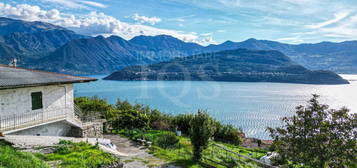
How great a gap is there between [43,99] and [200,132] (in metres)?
9.61

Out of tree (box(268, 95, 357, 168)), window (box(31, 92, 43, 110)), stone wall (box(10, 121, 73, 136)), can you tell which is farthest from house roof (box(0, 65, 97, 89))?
tree (box(268, 95, 357, 168))

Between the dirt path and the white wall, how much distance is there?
14.0ft

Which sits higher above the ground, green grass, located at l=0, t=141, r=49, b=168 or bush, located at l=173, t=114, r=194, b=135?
green grass, located at l=0, t=141, r=49, b=168

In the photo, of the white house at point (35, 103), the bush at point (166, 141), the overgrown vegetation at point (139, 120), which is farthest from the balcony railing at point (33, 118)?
the bush at point (166, 141)

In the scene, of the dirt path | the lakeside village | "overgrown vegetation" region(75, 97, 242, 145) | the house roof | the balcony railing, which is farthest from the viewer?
"overgrown vegetation" region(75, 97, 242, 145)

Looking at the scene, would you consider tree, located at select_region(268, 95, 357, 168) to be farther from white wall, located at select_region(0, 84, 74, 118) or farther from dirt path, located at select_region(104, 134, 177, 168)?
white wall, located at select_region(0, 84, 74, 118)

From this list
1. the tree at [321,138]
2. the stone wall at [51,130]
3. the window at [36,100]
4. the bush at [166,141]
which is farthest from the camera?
the bush at [166,141]

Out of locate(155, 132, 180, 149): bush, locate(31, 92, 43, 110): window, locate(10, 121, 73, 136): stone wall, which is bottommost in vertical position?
locate(155, 132, 180, 149): bush

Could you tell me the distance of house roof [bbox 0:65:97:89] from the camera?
38.8 feet

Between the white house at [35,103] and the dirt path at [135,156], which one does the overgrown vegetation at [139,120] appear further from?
the white house at [35,103]

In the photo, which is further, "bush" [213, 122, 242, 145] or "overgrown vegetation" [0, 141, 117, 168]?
"bush" [213, 122, 242, 145]

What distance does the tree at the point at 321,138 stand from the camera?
8.12 m

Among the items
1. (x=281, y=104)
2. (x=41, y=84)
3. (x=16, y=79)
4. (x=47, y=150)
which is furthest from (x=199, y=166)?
(x=281, y=104)

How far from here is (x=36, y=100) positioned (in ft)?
44.5
